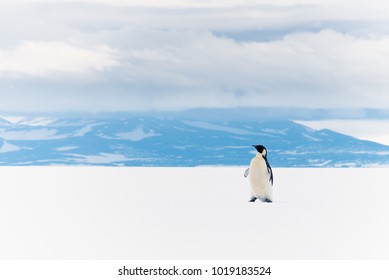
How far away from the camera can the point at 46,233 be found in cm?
723

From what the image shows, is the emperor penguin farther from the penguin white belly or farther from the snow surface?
the snow surface

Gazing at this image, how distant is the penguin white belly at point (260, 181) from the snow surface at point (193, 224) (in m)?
0.19

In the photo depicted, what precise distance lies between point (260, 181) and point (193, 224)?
1817 millimetres

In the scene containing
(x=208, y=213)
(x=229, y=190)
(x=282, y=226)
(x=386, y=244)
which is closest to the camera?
(x=386, y=244)

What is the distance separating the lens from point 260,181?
9.24m

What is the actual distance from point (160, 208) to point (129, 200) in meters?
0.97

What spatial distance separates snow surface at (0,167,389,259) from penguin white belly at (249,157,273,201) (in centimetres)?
19

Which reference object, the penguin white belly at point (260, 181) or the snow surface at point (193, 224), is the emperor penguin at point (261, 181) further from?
the snow surface at point (193, 224)

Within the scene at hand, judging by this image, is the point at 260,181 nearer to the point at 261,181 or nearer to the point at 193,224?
the point at 261,181

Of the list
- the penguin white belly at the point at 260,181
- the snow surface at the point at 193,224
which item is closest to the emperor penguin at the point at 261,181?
the penguin white belly at the point at 260,181

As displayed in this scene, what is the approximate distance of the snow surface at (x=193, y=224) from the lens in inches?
260

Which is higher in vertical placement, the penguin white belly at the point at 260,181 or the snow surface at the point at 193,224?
the penguin white belly at the point at 260,181

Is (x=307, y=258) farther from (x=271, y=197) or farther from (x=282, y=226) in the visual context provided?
(x=271, y=197)

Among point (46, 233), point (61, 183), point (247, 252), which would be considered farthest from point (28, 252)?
point (61, 183)
